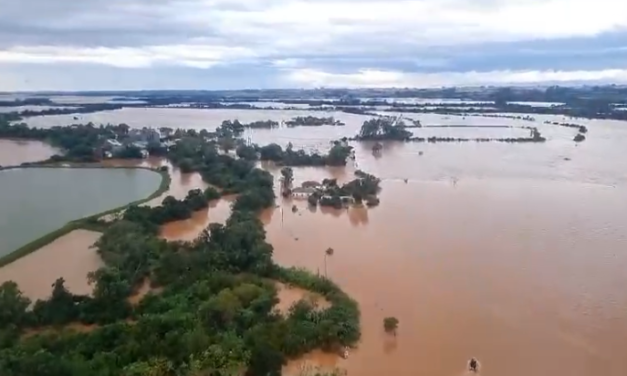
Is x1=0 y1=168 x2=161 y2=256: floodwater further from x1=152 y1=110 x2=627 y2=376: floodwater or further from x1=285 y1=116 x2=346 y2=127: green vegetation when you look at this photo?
x1=285 y1=116 x2=346 y2=127: green vegetation

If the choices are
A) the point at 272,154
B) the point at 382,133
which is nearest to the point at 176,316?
the point at 272,154

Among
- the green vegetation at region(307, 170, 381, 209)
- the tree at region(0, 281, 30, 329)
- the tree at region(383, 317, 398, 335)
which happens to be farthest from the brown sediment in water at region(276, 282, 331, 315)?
the green vegetation at region(307, 170, 381, 209)

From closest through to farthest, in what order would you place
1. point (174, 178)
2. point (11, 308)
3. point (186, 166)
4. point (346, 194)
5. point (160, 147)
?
1. point (11, 308)
2. point (346, 194)
3. point (174, 178)
4. point (186, 166)
5. point (160, 147)

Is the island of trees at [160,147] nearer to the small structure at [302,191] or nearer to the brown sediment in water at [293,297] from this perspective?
the small structure at [302,191]

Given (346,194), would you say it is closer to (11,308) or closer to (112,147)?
(11,308)

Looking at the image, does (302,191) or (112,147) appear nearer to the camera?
(302,191)

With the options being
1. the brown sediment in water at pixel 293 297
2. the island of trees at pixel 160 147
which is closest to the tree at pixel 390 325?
the brown sediment in water at pixel 293 297
